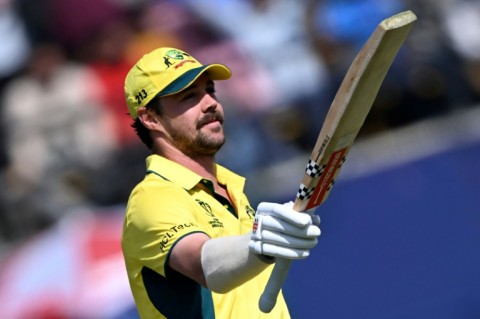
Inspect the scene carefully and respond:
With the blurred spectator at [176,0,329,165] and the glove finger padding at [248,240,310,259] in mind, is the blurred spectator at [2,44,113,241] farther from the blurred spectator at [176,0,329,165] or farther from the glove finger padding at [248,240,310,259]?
the glove finger padding at [248,240,310,259]

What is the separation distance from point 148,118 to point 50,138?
4.36 metres

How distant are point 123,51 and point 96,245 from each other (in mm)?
1800

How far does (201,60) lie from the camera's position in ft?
27.2

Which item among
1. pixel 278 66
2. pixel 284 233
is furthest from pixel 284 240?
pixel 278 66

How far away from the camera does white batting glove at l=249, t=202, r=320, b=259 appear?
3.12 metres

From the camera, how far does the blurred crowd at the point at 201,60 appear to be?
7938 millimetres

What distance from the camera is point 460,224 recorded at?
7.20m

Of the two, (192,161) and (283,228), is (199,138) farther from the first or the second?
(283,228)

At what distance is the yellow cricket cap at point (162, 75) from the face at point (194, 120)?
0.05m

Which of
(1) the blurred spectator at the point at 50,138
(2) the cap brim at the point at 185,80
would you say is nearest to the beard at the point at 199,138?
(2) the cap brim at the point at 185,80

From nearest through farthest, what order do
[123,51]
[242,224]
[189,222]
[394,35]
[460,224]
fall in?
[394,35] → [189,222] → [242,224] → [460,224] → [123,51]

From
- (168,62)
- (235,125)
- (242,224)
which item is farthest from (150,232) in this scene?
(235,125)

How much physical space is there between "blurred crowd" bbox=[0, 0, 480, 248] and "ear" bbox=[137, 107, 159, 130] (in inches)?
143

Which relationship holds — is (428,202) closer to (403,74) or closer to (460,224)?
(460,224)
